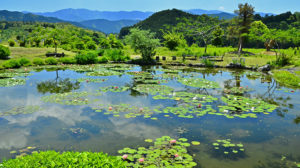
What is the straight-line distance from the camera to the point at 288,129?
6.26 metres

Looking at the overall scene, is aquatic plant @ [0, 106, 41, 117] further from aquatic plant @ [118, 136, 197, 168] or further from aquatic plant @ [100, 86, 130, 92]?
aquatic plant @ [118, 136, 197, 168]

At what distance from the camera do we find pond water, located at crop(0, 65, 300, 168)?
4996 millimetres

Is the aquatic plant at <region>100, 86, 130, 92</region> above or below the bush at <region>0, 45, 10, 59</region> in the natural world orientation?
below

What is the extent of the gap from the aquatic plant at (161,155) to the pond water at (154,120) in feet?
0.77

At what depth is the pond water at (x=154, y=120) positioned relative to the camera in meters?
5.00

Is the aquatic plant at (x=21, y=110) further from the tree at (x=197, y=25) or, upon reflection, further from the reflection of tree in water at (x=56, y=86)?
the tree at (x=197, y=25)

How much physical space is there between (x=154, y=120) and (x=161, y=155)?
82.1 inches

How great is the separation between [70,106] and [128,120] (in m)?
2.64

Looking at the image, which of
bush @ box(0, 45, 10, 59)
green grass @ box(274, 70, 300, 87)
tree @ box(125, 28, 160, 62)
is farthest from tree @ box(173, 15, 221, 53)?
bush @ box(0, 45, 10, 59)

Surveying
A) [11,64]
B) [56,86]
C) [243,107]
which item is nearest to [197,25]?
[243,107]

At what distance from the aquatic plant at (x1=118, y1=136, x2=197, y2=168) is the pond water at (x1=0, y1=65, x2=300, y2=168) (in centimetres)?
24

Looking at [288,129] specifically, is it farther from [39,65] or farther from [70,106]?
[39,65]

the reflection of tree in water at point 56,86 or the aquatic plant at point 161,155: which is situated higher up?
the reflection of tree in water at point 56,86

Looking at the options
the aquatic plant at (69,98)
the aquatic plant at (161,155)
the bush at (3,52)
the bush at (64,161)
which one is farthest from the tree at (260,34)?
the bush at (3,52)
